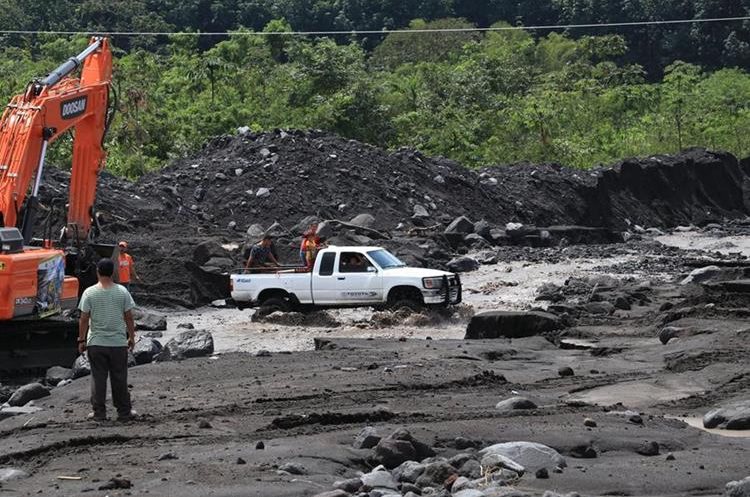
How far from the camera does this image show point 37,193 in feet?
75.0

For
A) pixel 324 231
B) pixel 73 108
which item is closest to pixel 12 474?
pixel 73 108

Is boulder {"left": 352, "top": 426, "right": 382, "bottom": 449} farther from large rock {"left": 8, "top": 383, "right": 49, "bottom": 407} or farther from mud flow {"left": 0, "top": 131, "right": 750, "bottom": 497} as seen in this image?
large rock {"left": 8, "top": 383, "right": 49, "bottom": 407}

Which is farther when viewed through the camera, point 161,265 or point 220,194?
point 220,194

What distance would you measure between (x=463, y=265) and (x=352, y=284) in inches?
376

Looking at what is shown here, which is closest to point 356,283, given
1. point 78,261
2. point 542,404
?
point 78,261

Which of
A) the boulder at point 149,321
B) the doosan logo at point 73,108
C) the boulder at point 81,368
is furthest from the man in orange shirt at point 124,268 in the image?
the boulder at point 81,368

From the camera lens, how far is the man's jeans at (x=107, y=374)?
Answer: 15.0 m

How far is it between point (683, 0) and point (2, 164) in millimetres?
89489

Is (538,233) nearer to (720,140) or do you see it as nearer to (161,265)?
(161,265)

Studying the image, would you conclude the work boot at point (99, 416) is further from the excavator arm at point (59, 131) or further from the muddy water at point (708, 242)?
the muddy water at point (708, 242)

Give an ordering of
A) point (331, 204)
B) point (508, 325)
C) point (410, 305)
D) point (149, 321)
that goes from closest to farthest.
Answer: point (508, 325) < point (410, 305) < point (149, 321) < point (331, 204)

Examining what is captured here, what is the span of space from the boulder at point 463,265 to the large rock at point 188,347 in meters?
15.5

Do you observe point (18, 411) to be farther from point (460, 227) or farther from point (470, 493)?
point (460, 227)

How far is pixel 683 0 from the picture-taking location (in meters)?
106
